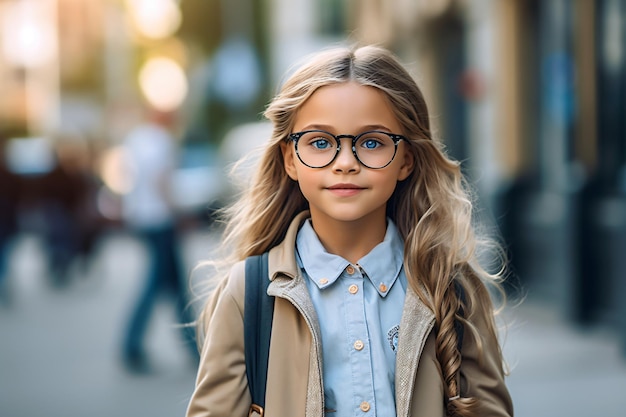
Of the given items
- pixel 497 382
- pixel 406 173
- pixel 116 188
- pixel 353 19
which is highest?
pixel 353 19

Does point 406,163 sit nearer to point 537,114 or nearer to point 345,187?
A: point 345,187

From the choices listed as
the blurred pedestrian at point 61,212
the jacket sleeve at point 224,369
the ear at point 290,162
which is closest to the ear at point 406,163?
the ear at point 290,162

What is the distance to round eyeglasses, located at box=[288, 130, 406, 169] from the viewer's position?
85.7 inches

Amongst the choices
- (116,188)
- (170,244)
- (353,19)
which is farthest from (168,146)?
(353,19)

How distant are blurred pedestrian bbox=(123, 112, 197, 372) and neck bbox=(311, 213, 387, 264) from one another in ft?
16.3

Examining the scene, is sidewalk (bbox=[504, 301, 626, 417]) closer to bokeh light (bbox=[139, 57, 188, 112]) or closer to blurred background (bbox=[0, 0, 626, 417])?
blurred background (bbox=[0, 0, 626, 417])

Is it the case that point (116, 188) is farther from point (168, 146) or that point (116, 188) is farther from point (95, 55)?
point (95, 55)

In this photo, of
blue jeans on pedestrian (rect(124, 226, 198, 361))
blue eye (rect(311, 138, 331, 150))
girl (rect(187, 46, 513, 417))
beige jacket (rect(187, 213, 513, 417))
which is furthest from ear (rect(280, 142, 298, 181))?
blue jeans on pedestrian (rect(124, 226, 198, 361))

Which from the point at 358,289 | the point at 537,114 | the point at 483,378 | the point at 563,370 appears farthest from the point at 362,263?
the point at 537,114

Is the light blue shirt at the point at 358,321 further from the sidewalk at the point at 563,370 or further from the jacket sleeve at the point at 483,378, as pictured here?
the sidewalk at the point at 563,370

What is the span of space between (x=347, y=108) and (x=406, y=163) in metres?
0.25

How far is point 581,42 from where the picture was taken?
344 inches

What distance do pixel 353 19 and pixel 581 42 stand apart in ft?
59.6

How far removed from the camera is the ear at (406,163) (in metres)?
2.32
